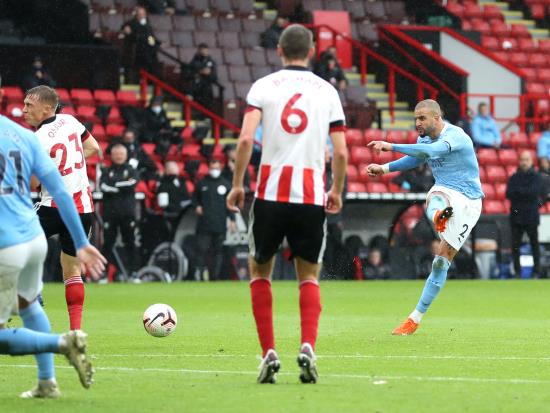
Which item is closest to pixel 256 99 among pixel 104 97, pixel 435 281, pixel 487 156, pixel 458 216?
pixel 435 281

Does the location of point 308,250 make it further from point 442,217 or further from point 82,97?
point 82,97

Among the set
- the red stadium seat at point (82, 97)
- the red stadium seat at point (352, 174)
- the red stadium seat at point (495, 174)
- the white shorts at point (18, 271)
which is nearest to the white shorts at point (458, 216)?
the white shorts at point (18, 271)

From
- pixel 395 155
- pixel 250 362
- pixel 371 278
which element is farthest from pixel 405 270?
pixel 250 362

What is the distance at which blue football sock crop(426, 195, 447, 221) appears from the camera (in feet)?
43.5

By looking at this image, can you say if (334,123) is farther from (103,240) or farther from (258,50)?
(258,50)

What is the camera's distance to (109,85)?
27703 mm

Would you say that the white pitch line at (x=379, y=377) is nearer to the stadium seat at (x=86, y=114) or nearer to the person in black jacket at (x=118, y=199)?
the person in black jacket at (x=118, y=199)

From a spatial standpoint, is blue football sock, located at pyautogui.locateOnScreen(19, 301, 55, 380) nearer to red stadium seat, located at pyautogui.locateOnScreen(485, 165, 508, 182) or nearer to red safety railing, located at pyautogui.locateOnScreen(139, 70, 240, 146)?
red safety railing, located at pyautogui.locateOnScreen(139, 70, 240, 146)

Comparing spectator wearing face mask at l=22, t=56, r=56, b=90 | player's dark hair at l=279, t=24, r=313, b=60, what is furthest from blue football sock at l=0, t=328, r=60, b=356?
spectator wearing face mask at l=22, t=56, r=56, b=90

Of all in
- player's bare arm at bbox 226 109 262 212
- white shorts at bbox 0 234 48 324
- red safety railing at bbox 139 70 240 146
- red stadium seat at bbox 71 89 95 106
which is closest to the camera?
white shorts at bbox 0 234 48 324

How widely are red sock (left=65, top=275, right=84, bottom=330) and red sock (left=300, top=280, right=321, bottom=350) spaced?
3.35 meters

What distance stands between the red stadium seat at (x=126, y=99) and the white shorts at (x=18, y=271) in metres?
19.5

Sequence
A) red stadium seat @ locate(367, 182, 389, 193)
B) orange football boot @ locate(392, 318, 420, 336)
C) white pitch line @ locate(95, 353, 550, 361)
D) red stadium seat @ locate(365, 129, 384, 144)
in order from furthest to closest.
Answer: red stadium seat @ locate(365, 129, 384, 144) → red stadium seat @ locate(367, 182, 389, 193) → orange football boot @ locate(392, 318, 420, 336) → white pitch line @ locate(95, 353, 550, 361)

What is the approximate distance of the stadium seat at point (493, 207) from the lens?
1098 inches
